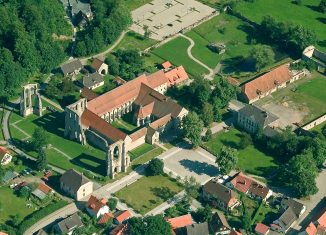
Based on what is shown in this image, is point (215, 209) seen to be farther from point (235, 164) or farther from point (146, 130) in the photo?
point (146, 130)

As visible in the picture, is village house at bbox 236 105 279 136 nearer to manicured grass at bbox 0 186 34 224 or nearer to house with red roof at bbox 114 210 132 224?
house with red roof at bbox 114 210 132 224

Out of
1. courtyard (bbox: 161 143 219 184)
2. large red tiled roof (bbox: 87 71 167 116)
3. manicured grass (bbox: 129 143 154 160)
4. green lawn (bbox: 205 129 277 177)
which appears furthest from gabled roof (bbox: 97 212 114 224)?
large red tiled roof (bbox: 87 71 167 116)

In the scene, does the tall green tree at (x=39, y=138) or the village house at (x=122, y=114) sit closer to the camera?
the village house at (x=122, y=114)

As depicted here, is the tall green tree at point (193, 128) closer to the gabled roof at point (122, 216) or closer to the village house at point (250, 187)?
the village house at point (250, 187)

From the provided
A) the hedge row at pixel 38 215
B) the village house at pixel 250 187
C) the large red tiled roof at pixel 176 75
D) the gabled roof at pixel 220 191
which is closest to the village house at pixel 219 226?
the gabled roof at pixel 220 191

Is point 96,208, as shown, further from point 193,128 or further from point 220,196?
point 193,128

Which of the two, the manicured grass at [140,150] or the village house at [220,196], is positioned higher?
the village house at [220,196]
